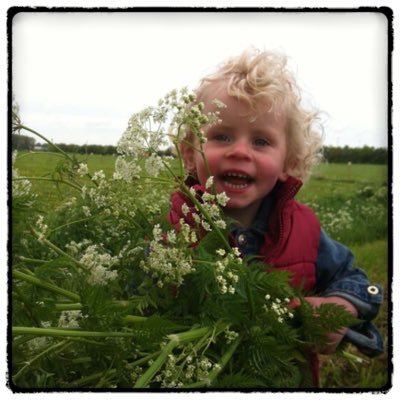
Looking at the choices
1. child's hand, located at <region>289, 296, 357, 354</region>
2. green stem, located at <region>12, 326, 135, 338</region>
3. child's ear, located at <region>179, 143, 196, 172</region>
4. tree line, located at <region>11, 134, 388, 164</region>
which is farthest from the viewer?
child's ear, located at <region>179, 143, 196, 172</region>

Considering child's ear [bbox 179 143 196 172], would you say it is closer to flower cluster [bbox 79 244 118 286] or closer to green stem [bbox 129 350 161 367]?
flower cluster [bbox 79 244 118 286]

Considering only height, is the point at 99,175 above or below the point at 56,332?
above

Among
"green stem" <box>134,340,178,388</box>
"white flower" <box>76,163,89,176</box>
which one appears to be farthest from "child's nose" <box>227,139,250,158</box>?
"green stem" <box>134,340,178,388</box>

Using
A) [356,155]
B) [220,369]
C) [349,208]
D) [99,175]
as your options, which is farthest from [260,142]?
[349,208]

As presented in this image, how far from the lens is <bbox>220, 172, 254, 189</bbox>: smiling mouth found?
1396mm

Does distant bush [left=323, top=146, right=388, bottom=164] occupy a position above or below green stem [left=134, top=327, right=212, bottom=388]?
above

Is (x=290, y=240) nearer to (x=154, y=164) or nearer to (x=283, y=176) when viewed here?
(x=283, y=176)

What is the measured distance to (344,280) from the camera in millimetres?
1502

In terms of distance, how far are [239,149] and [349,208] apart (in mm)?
886

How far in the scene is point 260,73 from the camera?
1.42 meters

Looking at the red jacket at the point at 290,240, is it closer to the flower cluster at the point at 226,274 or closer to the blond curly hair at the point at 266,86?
the blond curly hair at the point at 266,86

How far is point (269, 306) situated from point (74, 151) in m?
0.53

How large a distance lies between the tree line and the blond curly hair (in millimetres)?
135

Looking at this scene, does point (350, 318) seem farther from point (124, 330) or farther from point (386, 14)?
point (386, 14)
